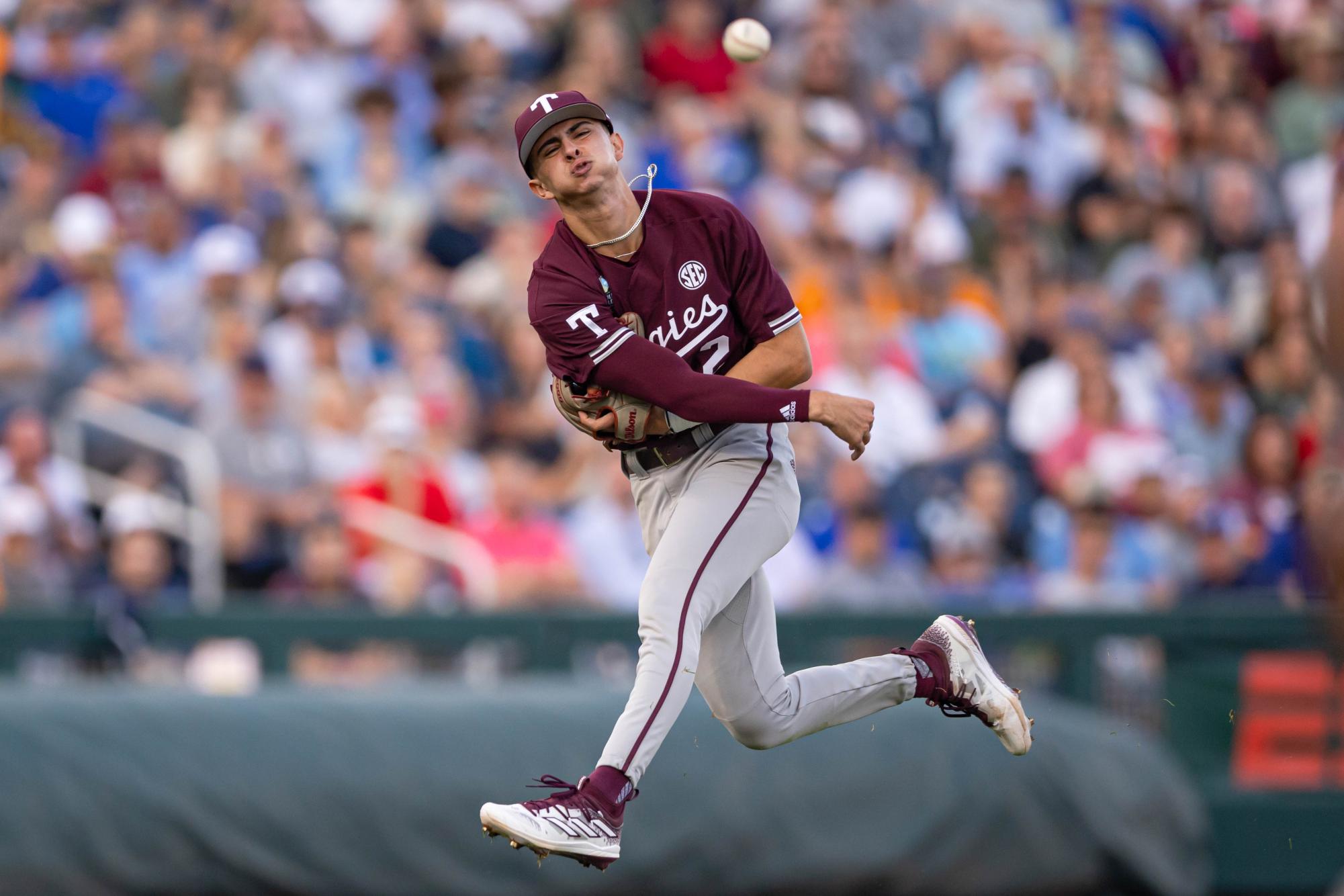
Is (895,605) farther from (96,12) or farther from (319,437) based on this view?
(96,12)

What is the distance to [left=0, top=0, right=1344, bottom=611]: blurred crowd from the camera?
32.6ft

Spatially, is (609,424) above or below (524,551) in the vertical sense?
above

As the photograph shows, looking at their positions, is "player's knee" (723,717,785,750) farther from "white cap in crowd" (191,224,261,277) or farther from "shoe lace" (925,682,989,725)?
"white cap in crowd" (191,224,261,277)

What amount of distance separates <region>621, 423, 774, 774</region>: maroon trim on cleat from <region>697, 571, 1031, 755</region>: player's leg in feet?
0.87

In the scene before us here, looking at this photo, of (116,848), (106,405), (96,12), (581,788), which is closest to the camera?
(581,788)

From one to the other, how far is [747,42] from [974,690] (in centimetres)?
205

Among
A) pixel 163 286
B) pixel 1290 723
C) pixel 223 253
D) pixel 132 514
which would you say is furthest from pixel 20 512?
pixel 1290 723

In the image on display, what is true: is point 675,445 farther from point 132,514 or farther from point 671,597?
point 132,514

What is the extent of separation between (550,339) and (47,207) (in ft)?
23.9

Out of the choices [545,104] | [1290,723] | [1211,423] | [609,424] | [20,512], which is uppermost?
[545,104]

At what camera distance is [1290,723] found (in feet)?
34.0

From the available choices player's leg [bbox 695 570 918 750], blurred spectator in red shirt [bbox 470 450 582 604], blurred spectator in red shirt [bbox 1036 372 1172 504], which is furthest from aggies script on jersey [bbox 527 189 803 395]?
blurred spectator in red shirt [bbox 1036 372 1172 504]

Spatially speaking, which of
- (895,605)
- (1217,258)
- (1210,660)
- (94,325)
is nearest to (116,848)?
(94,325)

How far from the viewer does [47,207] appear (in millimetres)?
11359
